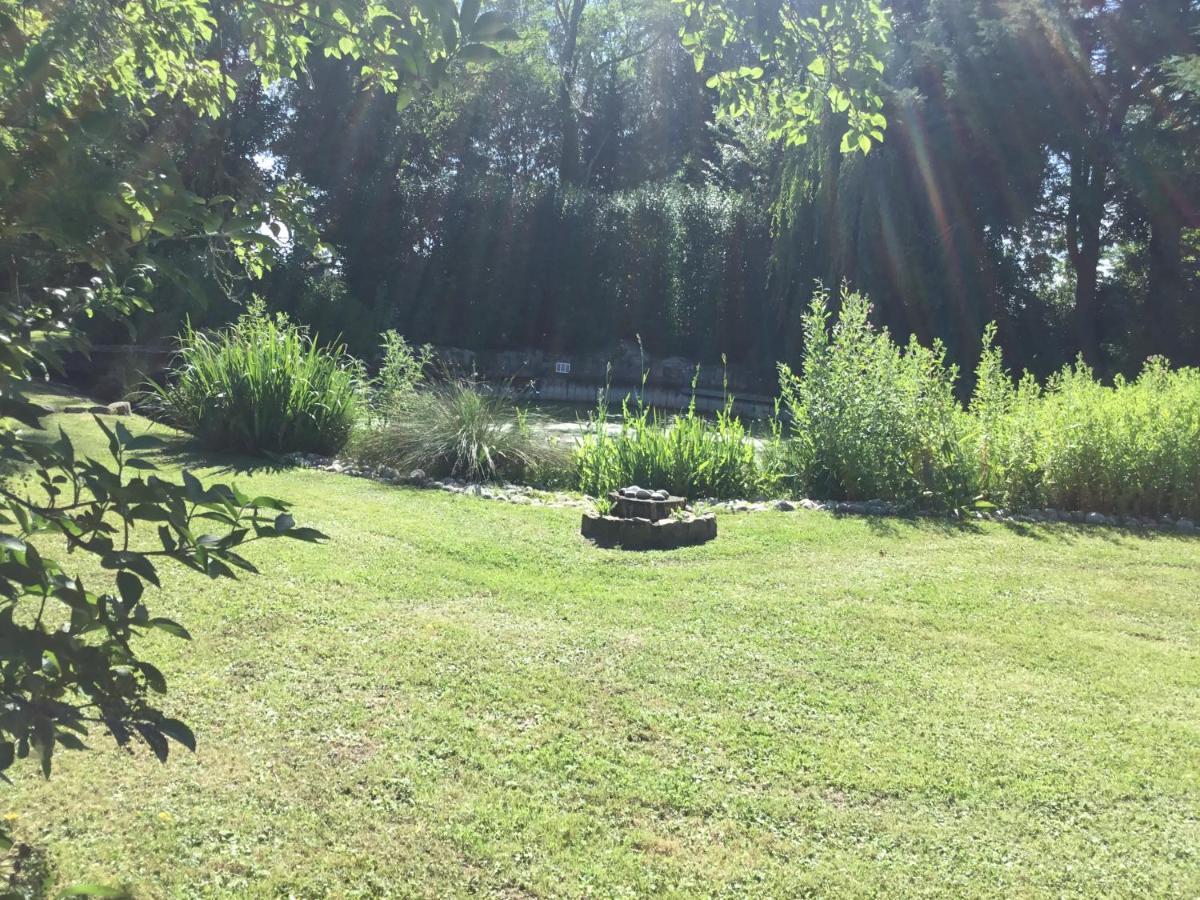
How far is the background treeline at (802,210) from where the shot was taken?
15.7 meters

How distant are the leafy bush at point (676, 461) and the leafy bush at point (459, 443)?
1.82 feet

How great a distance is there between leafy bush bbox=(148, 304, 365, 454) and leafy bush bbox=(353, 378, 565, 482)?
470mm

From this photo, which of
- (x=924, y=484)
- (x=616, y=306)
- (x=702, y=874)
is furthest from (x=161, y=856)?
(x=616, y=306)

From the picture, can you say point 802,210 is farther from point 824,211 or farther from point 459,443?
point 459,443

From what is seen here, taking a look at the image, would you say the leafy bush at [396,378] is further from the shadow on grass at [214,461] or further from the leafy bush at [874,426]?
the leafy bush at [874,426]

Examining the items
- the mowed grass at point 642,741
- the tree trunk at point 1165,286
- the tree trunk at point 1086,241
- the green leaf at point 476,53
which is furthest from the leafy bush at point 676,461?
the tree trunk at point 1165,286

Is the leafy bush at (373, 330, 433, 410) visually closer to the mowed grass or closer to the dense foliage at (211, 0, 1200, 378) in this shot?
the dense foliage at (211, 0, 1200, 378)

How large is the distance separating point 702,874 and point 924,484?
5461 mm

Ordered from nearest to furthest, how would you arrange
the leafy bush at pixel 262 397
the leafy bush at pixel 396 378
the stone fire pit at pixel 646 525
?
the stone fire pit at pixel 646 525 → the leafy bush at pixel 262 397 → the leafy bush at pixel 396 378

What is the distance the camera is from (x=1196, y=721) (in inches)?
129

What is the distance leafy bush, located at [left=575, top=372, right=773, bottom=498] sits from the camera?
7371 millimetres

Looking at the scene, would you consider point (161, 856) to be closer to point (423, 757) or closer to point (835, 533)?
point (423, 757)

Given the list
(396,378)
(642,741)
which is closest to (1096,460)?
(642,741)

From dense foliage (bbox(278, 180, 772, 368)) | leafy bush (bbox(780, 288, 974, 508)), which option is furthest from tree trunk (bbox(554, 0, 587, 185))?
leafy bush (bbox(780, 288, 974, 508))
